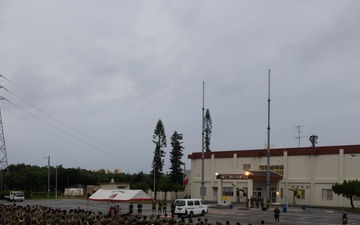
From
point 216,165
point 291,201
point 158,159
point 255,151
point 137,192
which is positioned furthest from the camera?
point 158,159

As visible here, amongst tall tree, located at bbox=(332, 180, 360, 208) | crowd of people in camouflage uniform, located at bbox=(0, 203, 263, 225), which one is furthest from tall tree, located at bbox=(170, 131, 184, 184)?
crowd of people in camouflage uniform, located at bbox=(0, 203, 263, 225)

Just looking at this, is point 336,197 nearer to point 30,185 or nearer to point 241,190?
point 241,190

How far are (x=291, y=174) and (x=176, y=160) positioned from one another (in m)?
30.1

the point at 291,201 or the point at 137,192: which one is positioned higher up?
the point at 137,192

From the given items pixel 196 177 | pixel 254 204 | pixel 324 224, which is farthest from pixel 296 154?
pixel 324 224

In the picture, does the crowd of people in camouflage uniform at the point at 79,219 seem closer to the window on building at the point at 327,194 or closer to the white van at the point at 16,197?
the window on building at the point at 327,194

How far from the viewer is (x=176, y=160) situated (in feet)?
289

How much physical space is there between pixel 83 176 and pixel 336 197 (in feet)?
213

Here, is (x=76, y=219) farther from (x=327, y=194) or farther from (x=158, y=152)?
(x=158, y=152)

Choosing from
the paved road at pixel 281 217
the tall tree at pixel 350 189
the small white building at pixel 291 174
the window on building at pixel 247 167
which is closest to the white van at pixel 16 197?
the paved road at pixel 281 217

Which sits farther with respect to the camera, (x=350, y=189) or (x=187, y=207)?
(x=350, y=189)

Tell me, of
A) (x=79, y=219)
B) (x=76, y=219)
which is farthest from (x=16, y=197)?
(x=79, y=219)

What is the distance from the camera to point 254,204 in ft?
179

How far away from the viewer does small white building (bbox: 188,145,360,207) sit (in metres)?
56.9
